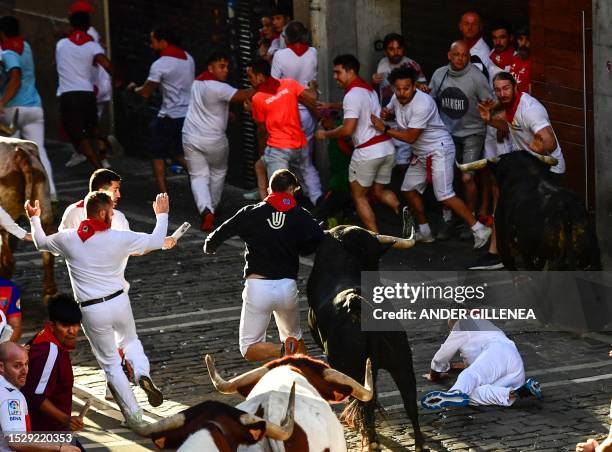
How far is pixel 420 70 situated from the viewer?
17312mm

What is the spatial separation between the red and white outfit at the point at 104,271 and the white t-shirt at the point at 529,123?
4.43m

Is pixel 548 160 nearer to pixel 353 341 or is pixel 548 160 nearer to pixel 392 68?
pixel 353 341

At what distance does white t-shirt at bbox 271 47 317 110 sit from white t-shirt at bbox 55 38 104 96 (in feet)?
11.9

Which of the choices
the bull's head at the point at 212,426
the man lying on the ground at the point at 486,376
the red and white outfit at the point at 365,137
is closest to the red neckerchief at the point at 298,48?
the red and white outfit at the point at 365,137

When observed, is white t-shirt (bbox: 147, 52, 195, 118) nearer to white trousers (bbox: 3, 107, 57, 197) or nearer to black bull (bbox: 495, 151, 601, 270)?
white trousers (bbox: 3, 107, 57, 197)

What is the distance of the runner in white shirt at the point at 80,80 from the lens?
20156mm

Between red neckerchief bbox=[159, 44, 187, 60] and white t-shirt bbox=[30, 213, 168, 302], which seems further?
red neckerchief bbox=[159, 44, 187, 60]

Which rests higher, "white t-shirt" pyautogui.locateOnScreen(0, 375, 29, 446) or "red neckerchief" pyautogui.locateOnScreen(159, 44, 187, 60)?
"red neckerchief" pyautogui.locateOnScreen(159, 44, 187, 60)

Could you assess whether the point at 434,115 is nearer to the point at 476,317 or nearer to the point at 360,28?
the point at 360,28

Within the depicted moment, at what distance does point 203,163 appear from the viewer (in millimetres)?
17531

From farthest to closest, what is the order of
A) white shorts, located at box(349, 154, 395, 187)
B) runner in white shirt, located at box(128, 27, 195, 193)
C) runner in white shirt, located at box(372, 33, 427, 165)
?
runner in white shirt, located at box(128, 27, 195, 193) → runner in white shirt, located at box(372, 33, 427, 165) → white shorts, located at box(349, 154, 395, 187)

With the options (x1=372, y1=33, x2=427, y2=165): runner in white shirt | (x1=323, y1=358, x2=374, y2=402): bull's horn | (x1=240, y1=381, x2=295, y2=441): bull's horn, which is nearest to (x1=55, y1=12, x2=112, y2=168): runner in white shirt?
(x1=372, y1=33, x2=427, y2=165): runner in white shirt

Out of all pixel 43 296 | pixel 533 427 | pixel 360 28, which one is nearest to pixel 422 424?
pixel 533 427

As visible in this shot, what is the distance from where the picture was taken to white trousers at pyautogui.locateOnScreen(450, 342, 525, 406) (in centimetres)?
1119
